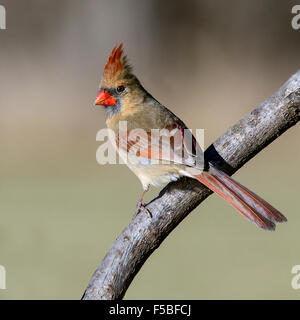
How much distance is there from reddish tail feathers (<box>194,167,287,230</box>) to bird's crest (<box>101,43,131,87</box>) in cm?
73

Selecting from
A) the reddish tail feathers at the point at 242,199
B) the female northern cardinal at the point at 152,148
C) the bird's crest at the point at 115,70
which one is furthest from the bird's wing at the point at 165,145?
the bird's crest at the point at 115,70

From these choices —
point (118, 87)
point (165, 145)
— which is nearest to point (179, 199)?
point (165, 145)

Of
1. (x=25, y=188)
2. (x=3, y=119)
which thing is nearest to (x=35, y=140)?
(x=3, y=119)

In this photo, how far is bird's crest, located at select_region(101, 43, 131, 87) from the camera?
2905 millimetres

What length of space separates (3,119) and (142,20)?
2956mm

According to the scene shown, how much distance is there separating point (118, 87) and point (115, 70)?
99mm

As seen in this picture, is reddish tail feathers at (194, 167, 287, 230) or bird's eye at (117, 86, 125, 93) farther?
bird's eye at (117, 86, 125, 93)

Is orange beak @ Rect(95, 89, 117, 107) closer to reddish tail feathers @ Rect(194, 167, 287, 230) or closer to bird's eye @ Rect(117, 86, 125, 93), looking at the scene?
bird's eye @ Rect(117, 86, 125, 93)

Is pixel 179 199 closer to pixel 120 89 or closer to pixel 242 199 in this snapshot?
pixel 242 199

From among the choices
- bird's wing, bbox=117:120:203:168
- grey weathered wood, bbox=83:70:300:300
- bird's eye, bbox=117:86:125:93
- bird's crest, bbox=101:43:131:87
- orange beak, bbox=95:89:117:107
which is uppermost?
bird's crest, bbox=101:43:131:87

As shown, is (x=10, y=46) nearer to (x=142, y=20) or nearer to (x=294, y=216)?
(x=142, y=20)

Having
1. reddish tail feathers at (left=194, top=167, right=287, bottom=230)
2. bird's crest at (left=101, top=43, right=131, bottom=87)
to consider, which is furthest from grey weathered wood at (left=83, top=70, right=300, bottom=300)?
bird's crest at (left=101, top=43, right=131, bottom=87)

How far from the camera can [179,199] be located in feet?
7.59

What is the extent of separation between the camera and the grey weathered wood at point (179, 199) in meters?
2.05
